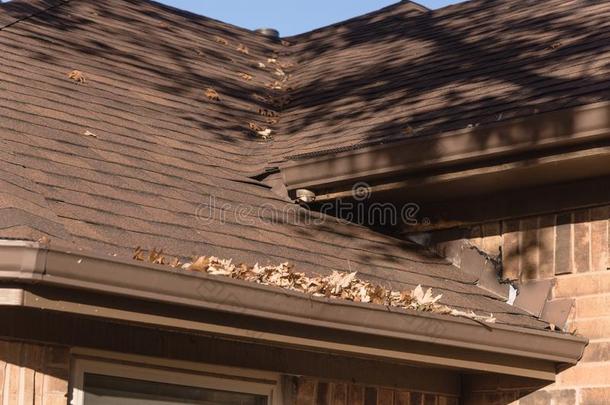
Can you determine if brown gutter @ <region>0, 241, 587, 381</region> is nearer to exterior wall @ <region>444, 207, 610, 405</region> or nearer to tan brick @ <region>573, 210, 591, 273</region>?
exterior wall @ <region>444, 207, 610, 405</region>

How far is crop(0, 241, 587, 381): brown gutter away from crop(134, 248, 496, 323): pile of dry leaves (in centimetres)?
12

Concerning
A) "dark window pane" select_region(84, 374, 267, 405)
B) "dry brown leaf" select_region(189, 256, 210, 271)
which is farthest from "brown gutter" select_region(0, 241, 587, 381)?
"dark window pane" select_region(84, 374, 267, 405)

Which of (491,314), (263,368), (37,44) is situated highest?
(37,44)

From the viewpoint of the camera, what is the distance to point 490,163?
701cm

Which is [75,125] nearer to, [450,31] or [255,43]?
[450,31]

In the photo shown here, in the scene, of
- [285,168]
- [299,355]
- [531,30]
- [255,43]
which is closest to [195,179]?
[285,168]

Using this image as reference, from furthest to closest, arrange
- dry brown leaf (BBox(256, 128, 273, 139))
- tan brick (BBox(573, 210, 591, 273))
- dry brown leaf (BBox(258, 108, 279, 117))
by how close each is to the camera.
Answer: dry brown leaf (BBox(258, 108, 279, 117)) < dry brown leaf (BBox(256, 128, 273, 139)) < tan brick (BBox(573, 210, 591, 273))

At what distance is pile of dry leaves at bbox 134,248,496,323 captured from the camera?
5402mm

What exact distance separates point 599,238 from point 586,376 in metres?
0.80

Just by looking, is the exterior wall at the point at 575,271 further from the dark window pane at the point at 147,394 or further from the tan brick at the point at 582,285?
the dark window pane at the point at 147,394

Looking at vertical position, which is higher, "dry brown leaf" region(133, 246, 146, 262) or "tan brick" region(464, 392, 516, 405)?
"dry brown leaf" region(133, 246, 146, 262)

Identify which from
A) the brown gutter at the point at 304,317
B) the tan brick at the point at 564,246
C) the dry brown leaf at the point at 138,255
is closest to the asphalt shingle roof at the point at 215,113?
the dry brown leaf at the point at 138,255

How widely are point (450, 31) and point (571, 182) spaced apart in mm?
3811

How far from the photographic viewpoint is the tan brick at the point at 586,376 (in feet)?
21.9
